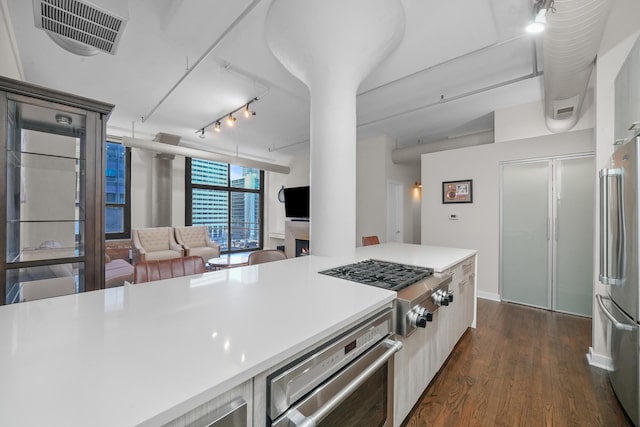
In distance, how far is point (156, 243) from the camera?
5.37m

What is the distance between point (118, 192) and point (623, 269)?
7.35m

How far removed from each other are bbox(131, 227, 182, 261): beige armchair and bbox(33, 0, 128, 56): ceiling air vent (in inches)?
149

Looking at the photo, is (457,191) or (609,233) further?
(457,191)

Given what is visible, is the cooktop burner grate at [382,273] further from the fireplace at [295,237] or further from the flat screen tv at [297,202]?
the flat screen tv at [297,202]

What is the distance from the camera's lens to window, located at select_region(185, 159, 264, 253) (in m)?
6.58

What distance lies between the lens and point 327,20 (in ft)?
5.90

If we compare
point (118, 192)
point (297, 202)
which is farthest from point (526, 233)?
point (118, 192)

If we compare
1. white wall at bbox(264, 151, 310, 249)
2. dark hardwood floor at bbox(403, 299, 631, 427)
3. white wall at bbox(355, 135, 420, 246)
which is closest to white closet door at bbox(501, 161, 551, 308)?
dark hardwood floor at bbox(403, 299, 631, 427)

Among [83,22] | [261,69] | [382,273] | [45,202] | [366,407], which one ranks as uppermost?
[261,69]

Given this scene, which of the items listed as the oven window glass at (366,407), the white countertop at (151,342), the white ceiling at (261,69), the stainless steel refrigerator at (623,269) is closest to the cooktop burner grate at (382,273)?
the white countertop at (151,342)

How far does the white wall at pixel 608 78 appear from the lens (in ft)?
6.26

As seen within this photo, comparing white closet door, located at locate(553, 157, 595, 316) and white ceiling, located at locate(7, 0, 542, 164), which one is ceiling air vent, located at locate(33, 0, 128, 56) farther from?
white closet door, located at locate(553, 157, 595, 316)

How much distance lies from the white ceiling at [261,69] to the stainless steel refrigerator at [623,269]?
140 cm

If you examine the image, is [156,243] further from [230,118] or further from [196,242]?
[230,118]
